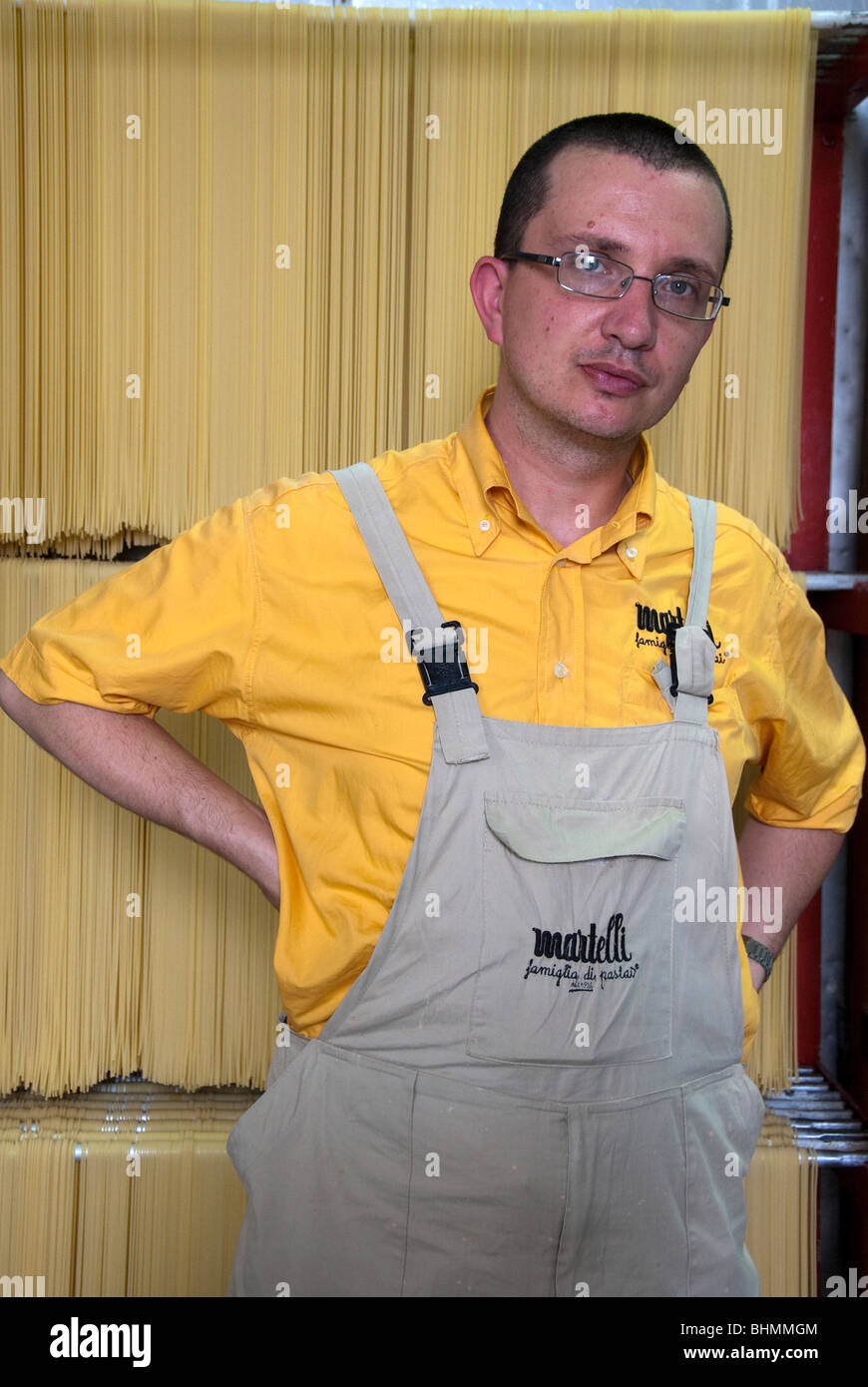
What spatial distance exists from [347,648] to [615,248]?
624 millimetres

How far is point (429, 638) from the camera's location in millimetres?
1532

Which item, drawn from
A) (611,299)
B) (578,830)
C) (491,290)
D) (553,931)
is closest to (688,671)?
(578,830)

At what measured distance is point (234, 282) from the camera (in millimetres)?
2082

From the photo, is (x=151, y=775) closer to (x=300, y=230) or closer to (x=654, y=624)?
(x=654, y=624)

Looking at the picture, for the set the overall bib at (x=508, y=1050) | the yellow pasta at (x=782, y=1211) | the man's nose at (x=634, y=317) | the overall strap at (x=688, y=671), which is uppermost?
the man's nose at (x=634, y=317)

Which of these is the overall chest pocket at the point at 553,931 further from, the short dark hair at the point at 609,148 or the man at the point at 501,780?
the short dark hair at the point at 609,148

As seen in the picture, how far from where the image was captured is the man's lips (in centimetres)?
156

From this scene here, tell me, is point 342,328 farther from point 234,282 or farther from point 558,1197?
point 558,1197

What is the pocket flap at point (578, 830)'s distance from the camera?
1.50 meters

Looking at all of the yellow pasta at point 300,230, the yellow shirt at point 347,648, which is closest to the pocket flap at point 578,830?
the yellow shirt at point 347,648

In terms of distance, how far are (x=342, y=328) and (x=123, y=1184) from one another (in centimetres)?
156

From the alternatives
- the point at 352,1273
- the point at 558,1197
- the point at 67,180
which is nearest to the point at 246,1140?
the point at 352,1273

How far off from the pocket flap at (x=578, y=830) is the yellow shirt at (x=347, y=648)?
12cm

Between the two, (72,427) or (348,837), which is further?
(72,427)
